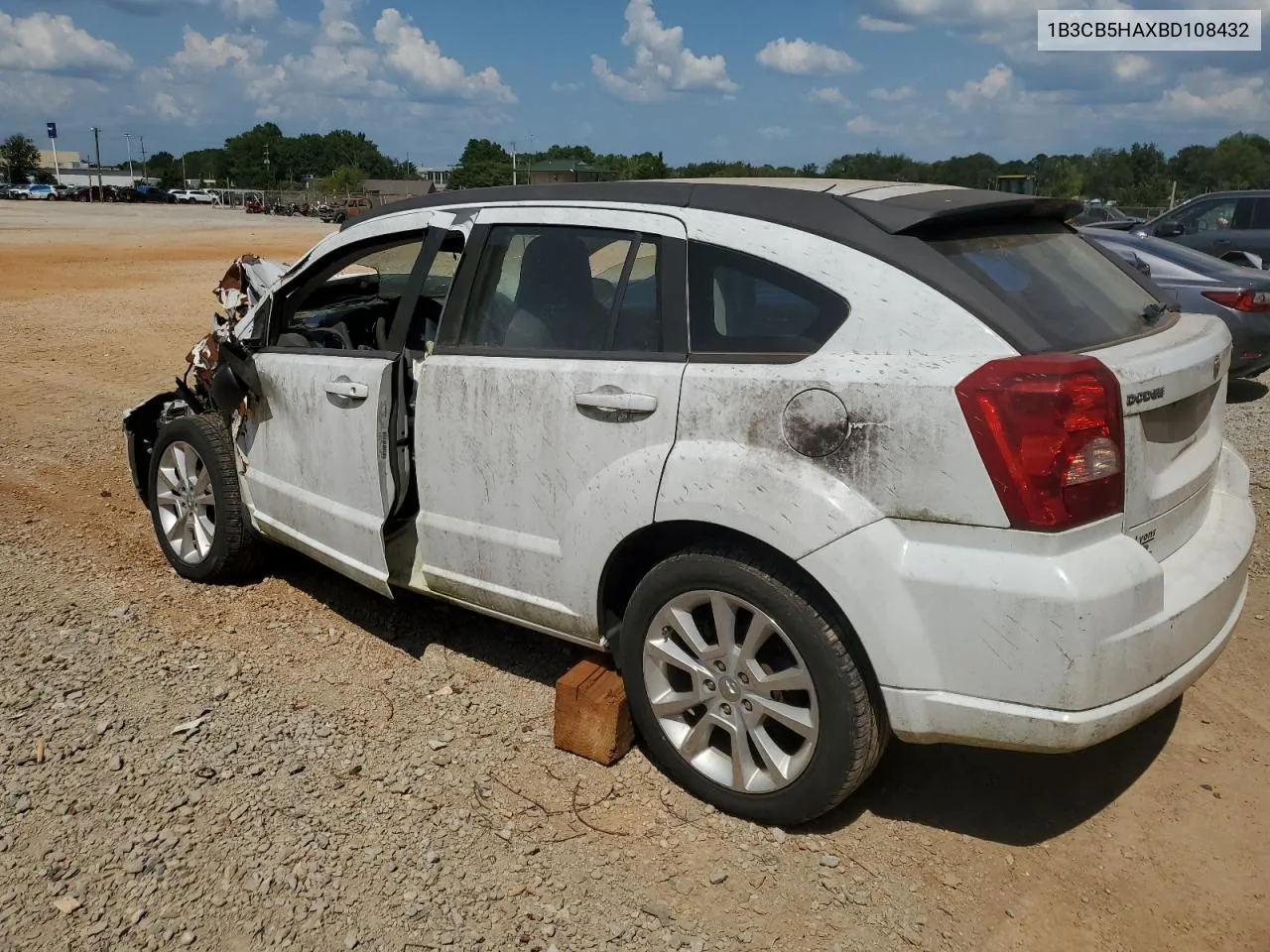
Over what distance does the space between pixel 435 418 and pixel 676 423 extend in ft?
3.49

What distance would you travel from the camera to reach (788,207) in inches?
123

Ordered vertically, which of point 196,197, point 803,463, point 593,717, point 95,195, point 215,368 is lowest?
point 593,717

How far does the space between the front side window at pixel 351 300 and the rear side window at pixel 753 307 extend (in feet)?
4.62

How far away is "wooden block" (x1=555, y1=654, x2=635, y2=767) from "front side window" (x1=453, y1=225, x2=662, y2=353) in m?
1.13

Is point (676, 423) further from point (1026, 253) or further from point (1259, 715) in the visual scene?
point (1259, 715)

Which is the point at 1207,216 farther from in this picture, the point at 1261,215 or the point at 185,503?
the point at 185,503

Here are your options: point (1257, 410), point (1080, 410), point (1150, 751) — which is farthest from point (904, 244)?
point (1257, 410)

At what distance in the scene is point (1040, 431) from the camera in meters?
2.58

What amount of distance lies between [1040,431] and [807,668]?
0.89m

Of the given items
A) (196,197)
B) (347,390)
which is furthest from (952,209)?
(196,197)

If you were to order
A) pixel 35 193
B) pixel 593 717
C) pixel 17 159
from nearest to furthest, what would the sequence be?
pixel 593 717 → pixel 35 193 → pixel 17 159

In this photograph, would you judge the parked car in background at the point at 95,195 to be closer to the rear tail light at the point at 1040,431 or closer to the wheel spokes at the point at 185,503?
the wheel spokes at the point at 185,503

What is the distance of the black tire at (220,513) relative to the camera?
491cm

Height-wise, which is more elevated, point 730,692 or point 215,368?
point 215,368
